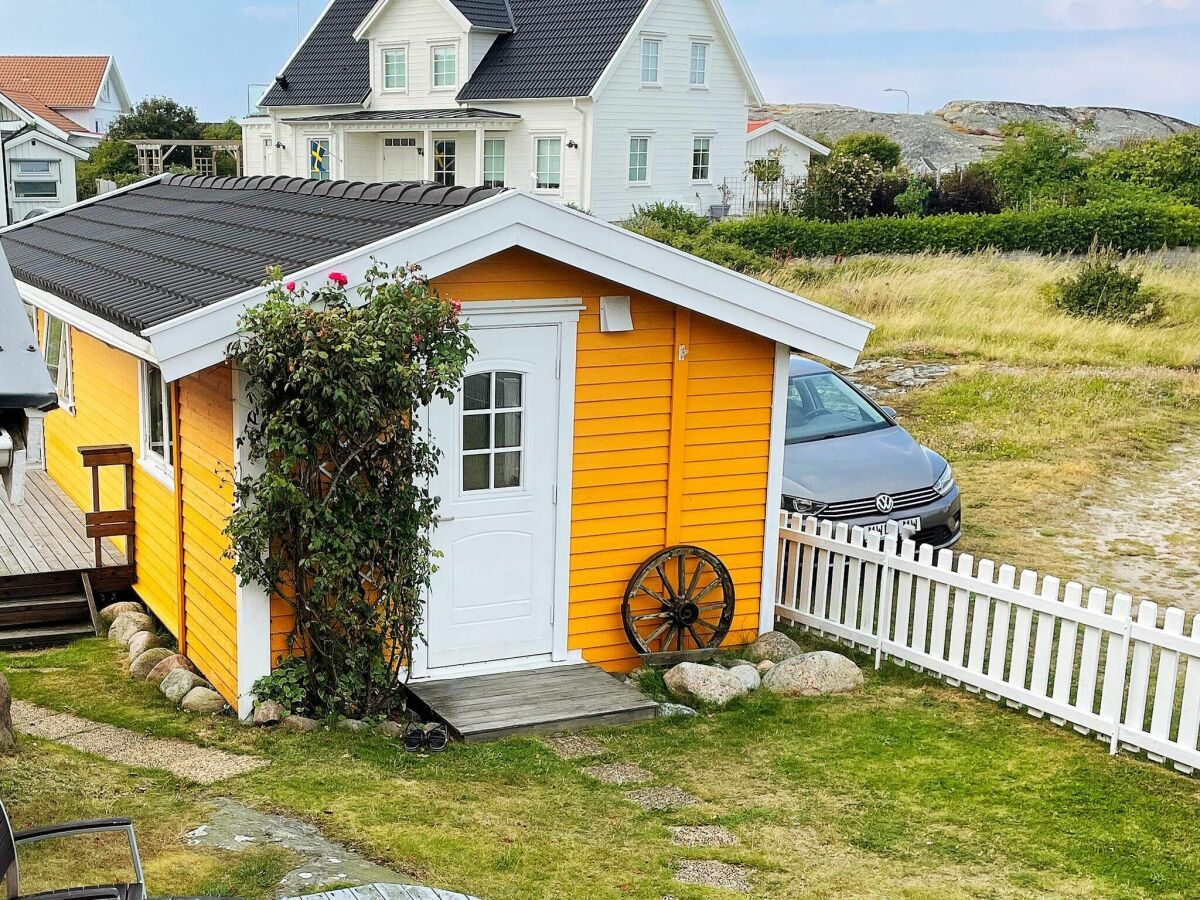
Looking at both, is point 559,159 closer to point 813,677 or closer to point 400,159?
point 400,159

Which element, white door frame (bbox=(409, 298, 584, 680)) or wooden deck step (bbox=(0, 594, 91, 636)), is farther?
wooden deck step (bbox=(0, 594, 91, 636))

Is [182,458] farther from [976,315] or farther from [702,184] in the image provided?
[702,184]

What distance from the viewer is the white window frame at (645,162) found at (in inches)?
1532

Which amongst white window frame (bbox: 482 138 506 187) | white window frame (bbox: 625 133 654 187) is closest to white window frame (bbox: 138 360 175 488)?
white window frame (bbox: 625 133 654 187)

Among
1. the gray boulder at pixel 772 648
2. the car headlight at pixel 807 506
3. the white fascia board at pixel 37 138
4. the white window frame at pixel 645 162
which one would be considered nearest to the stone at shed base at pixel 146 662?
the gray boulder at pixel 772 648

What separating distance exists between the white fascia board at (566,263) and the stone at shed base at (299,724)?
7.02 feet

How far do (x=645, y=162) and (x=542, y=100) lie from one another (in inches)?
140

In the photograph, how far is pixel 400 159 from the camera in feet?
142

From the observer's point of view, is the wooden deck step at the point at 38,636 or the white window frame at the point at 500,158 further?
the white window frame at the point at 500,158

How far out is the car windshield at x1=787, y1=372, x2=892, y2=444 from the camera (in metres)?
12.1

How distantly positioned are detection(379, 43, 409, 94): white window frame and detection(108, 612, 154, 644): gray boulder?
112 ft

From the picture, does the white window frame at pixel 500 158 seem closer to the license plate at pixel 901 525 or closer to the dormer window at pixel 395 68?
the dormer window at pixel 395 68

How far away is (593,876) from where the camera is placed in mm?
6164

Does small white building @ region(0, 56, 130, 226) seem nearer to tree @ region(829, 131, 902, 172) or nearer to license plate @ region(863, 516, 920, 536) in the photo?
license plate @ region(863, 516, 920, 536)
